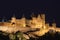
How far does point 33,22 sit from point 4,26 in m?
7.00

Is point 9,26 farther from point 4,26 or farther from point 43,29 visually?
point 43,29

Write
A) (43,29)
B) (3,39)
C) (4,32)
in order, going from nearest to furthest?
(3,39) < (4,32) < (43,29)

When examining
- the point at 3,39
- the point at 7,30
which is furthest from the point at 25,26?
the point at 3,39

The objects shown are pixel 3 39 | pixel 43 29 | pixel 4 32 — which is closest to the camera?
pixel 3 39

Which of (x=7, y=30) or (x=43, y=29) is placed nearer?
(x=7, y=30)

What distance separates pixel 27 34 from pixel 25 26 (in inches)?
241

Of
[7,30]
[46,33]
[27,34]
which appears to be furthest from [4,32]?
[46,33]

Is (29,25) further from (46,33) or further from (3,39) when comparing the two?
(3,39)

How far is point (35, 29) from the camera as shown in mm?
56938

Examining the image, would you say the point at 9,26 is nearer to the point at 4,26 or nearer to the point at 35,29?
the point at 4,26

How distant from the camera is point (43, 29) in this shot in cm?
5869

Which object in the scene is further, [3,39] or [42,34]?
[42,34]

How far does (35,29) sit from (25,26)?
2.53 meters

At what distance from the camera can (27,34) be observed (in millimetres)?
52750
